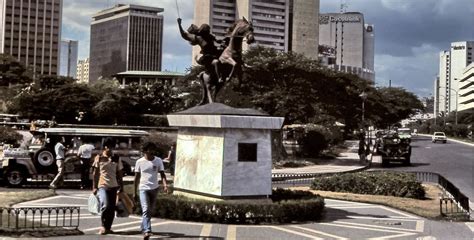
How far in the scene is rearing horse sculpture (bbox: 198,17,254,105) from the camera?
47.8ft

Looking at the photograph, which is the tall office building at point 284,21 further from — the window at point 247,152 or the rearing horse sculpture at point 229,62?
the window at point 247,152

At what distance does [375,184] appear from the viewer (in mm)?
20438

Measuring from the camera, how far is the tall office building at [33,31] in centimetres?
14038

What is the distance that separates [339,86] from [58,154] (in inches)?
1066

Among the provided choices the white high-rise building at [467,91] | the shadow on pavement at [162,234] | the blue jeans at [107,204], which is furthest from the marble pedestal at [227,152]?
the white high-rise building at [467,91]

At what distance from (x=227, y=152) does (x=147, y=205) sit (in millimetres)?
2875

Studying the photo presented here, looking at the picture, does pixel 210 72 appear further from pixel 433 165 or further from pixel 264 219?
pixel 433 165

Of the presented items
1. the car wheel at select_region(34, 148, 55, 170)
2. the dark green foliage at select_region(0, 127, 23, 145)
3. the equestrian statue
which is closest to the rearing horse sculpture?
the equestrian statue

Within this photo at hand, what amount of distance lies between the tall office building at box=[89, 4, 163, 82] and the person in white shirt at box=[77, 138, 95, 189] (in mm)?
138041

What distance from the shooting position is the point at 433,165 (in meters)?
38.2

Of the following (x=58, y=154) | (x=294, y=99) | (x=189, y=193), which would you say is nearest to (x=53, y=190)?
(x=58, y=154)

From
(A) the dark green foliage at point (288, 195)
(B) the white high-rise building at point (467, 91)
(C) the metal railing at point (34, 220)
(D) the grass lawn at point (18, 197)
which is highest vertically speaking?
(B) the white high-rise building at point (467, 91)

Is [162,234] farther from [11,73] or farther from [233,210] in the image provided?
[11,73]

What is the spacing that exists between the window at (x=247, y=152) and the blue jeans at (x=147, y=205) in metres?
2.84
